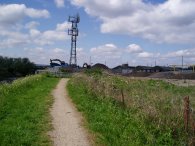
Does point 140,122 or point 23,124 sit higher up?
point 140,122

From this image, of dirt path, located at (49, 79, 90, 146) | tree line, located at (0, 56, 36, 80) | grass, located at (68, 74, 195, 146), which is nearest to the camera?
grass, located at (68, 74, 195, 146)

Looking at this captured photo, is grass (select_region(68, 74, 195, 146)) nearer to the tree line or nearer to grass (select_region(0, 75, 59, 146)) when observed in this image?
grass (select_region(0, 75, 59, 146))

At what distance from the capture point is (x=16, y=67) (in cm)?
9744

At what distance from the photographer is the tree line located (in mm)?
93188

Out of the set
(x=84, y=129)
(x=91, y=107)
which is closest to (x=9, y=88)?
(x=91, y=107)

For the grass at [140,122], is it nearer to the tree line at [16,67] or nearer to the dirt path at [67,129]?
the dirt path at [67,129]

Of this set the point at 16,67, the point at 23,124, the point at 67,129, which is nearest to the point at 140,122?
the point at 67,129

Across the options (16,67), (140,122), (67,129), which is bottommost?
(67,129)

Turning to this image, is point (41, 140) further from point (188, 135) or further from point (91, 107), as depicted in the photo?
point (91, 107)

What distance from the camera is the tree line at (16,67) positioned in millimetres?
93188

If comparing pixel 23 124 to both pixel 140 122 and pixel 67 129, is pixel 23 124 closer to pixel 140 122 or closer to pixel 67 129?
pixel 67 129

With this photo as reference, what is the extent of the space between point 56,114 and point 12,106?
100 inches

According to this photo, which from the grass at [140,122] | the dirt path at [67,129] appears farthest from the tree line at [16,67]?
the grass at [140,122]

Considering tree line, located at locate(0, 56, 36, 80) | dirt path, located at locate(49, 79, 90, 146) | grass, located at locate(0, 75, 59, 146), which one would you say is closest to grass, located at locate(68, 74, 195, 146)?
dirt path, located at locate(49, 79, 90, 146)
